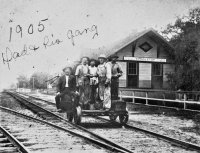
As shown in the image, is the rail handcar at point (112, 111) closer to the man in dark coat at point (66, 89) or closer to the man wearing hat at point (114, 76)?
the man wearing hat at point (114, 76)

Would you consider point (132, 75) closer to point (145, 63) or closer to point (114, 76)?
point (145, 63)

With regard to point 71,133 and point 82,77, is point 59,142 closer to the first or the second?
point 71,133

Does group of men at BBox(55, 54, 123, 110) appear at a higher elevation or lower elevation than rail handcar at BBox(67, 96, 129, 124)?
higher

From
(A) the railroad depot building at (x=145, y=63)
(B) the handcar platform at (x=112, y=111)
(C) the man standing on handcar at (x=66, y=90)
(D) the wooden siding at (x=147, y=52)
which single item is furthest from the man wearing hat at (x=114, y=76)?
(D) the wooden siding at (x=147, y=52)

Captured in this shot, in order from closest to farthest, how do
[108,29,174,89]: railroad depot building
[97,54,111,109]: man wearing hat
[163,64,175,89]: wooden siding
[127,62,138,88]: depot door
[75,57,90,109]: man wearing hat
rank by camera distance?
1. [97,54,111,109]: man wearing hat
2. [75,57,90,109]: man wearing hat
3. [108,29,174,89]: railroad depot building
4. [127,62,138,88]: depot door
5. [163,64,175,89]: wooden siding

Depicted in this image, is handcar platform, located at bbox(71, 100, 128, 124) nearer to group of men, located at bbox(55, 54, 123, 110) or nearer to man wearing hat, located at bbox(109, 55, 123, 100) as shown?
group of men, located at bbox(55, 54, 123, 110)

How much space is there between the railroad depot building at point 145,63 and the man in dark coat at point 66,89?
1469 cm

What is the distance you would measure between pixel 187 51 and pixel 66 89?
12680 millimetres

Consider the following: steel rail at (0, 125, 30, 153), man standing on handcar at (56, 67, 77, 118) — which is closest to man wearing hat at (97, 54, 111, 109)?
man standing on handcar at (56, 67, 77, 118)

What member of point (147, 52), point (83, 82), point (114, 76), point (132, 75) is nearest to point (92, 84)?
point (83, 82)

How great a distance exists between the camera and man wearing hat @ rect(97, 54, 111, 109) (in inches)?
445

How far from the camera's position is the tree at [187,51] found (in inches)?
854

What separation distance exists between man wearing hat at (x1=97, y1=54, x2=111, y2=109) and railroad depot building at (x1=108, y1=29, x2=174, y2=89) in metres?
15.5

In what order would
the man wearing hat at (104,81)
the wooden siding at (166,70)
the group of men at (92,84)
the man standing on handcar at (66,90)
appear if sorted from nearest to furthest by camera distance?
the man wearing hat at (104,81) → the group of men at (92,84) → the man standing on handcar at (66,90) → the wooden siding at (166,70)
